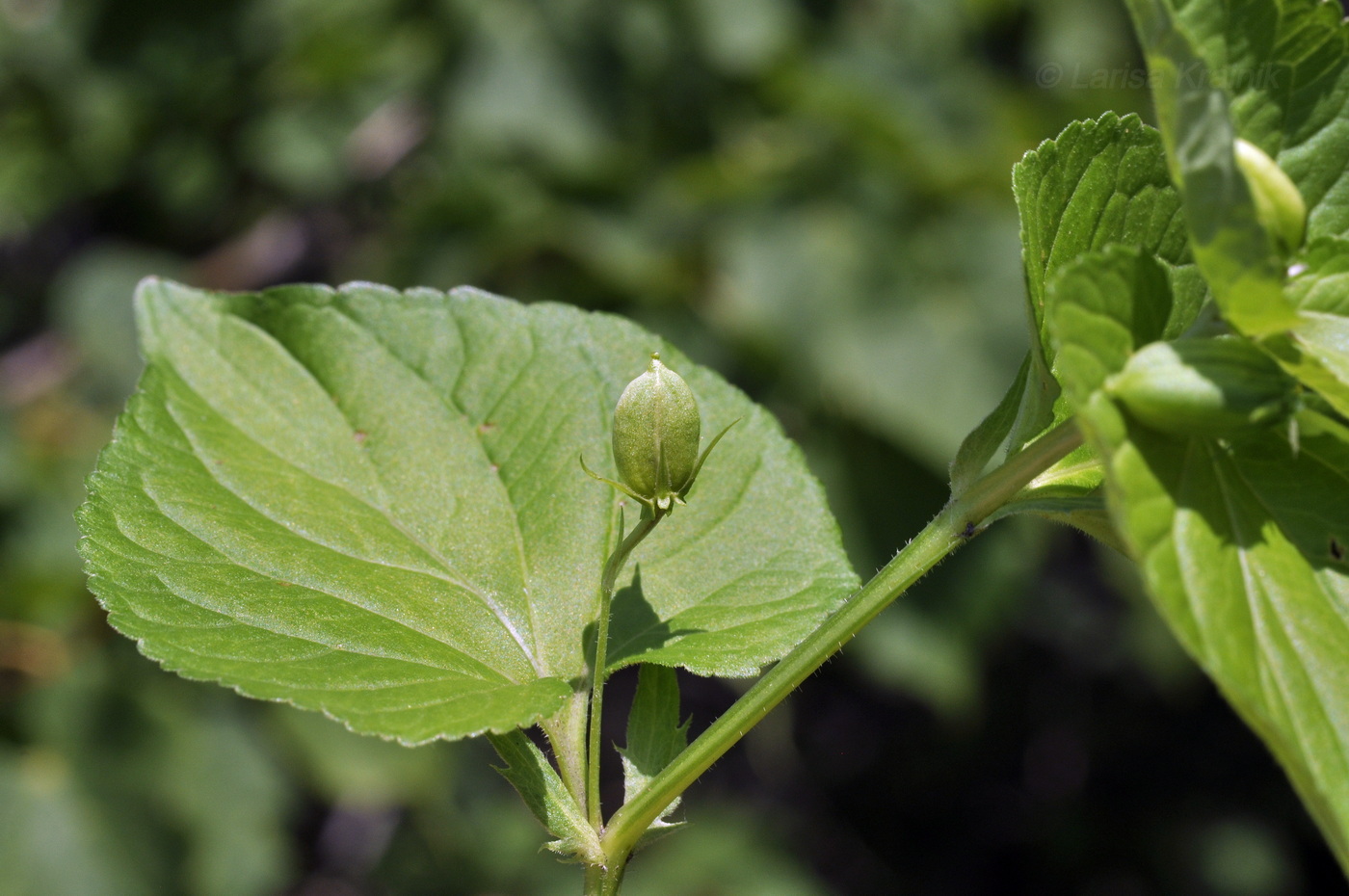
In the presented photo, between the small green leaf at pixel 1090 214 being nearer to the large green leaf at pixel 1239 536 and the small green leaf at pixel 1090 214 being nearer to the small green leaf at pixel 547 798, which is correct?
the large green leaf at pixel 1239 536

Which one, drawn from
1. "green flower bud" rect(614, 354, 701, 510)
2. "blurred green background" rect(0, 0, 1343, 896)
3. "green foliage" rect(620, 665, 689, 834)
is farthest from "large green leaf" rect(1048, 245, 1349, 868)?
"blurred green background" rect(0, 0, 1343, 896)

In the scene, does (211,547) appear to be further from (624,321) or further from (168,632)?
(624,321)

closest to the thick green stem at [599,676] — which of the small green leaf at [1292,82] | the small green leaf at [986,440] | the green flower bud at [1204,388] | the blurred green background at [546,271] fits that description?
the small green leaf at [986,440]

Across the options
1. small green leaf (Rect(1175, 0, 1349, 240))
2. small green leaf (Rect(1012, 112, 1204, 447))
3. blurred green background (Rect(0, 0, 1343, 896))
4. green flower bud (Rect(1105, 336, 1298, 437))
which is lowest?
blurred green background (Rect(0, 0, 1343, 896))

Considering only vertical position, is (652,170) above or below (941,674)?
above

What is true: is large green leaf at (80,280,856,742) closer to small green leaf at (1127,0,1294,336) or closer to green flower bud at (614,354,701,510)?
green flower bud at (614,354,701,510)

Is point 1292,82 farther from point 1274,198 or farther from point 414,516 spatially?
point 414,516

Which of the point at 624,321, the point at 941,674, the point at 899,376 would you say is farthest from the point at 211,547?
the point at 941,674
